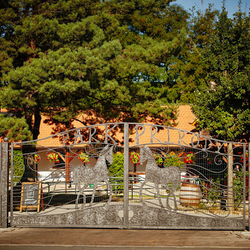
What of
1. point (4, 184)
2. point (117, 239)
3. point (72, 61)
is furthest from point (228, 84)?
point (4, 184)

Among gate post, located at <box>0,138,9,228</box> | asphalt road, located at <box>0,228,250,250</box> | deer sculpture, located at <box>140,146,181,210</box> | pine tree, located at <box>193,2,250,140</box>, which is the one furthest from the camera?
pine tree, located at <box>193,2,250,140</box>

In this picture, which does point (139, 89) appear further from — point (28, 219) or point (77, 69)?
point (28, 219)

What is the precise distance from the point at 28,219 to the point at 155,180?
348cm

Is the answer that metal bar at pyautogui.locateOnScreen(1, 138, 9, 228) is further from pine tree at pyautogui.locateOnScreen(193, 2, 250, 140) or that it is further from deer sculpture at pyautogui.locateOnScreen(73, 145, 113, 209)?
pine tree at pyautogui.locateOnScreen(193, 2, 250, 140)

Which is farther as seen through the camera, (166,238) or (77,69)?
(77,69)

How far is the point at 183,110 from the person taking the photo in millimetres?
27125

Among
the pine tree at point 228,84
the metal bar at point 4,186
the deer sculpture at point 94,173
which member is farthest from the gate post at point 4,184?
the pine tree at point 228,84

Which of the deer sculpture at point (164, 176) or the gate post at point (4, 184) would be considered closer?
the gate post at point (4, 184)

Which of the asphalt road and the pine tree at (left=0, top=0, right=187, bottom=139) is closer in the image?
the asphalt road

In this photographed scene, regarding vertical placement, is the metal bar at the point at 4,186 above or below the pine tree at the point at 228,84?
below

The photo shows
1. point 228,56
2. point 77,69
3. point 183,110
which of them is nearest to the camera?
point 77,69

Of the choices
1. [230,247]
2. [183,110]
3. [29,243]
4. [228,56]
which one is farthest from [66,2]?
[183,110]

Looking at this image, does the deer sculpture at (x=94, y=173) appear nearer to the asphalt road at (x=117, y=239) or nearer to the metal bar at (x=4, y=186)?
the asphalt road at (x=117, y=239)

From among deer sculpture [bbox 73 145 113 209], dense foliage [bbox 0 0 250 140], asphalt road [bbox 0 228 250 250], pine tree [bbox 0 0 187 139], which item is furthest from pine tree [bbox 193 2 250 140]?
deer sculpture [bbox 73 145 113 209]
